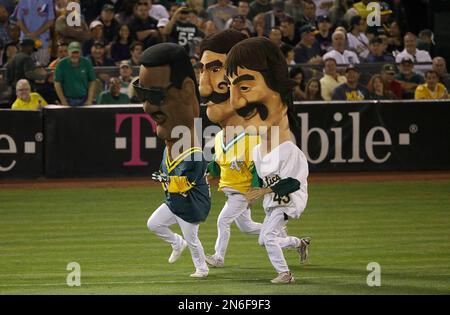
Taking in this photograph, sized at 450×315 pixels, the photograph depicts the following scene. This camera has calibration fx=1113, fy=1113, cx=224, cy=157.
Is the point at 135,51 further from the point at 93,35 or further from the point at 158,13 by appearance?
the point at 158,13

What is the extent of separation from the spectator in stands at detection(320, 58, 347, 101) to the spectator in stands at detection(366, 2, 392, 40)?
270 centimetres

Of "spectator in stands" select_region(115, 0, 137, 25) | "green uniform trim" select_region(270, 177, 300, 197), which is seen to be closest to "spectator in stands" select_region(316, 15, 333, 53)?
"spectator in stands" select_region(115, 0, 137, 25)

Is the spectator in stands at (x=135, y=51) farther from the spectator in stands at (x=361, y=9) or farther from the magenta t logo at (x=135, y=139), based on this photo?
the spectator in stands at (x=361, y=9)

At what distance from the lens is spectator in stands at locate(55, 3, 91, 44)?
1980 centimetres

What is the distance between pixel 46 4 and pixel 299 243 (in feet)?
33.1

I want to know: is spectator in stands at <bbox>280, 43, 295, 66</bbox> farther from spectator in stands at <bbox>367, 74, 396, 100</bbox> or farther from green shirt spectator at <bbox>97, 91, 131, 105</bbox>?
green shirt spectator at <bbox>97, 91, 131, 105</bbox>

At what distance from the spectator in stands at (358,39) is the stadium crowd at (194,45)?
2cm

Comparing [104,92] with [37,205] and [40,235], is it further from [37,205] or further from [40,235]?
[40,235]

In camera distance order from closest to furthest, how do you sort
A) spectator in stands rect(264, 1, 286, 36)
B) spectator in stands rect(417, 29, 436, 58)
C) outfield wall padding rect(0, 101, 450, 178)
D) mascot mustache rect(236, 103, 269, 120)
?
mascot mustache rect(236, 103, 269, 120) < outfield wall padding rect(0, 101, 450, 178) < spectator in stands rect(264, 1, 286, 36) < spectator in stands rect(417, 29, 436, 58)

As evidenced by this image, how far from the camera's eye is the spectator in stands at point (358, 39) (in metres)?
21.5

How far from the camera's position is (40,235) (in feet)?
→ 44.7

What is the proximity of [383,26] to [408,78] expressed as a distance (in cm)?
250

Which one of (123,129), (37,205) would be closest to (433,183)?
(123,129)

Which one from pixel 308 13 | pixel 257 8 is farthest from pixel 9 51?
pixel 308 13
